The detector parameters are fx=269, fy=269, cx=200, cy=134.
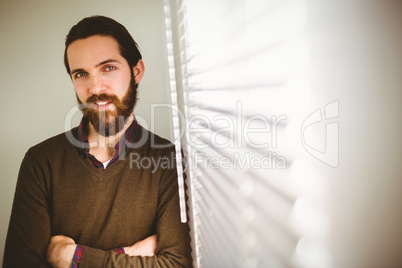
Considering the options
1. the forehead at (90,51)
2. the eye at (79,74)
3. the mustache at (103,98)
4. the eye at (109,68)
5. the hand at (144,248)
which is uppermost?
the forehead at (90,51)

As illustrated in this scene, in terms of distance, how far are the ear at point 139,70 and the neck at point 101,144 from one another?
0.28 metres

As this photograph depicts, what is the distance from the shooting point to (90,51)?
131 cm

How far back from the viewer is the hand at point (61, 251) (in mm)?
1190

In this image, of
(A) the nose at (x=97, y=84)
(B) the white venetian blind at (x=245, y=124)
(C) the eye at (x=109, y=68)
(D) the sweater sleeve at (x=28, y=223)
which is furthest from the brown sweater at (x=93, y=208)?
(C) the eye at (x=109, y=68)

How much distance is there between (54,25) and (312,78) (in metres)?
1.32

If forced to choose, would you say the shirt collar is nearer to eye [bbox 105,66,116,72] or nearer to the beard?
the beard

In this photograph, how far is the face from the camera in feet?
4.31

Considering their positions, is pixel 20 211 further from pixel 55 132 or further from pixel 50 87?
pixel 50 87

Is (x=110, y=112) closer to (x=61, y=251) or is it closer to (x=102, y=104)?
(x=102, y=104)

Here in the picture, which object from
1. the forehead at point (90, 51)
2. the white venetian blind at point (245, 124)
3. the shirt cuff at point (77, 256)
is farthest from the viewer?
the forehead at point (90, 51)

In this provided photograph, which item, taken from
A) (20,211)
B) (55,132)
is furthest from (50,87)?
(20,211)

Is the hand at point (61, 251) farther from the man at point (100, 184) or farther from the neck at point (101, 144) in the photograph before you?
the neck at point (101, 144)

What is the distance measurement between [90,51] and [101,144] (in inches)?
18.1

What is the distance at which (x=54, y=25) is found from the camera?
1329mm
